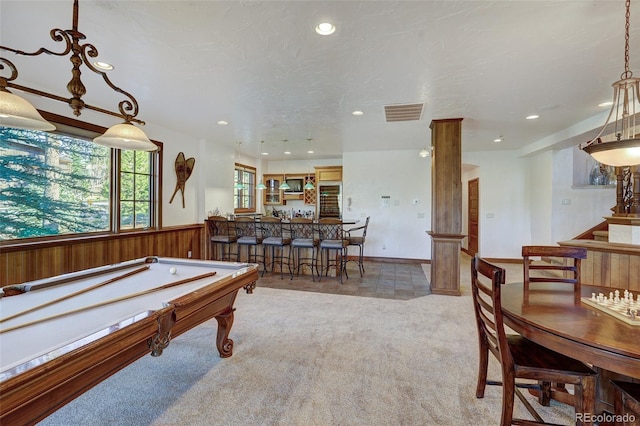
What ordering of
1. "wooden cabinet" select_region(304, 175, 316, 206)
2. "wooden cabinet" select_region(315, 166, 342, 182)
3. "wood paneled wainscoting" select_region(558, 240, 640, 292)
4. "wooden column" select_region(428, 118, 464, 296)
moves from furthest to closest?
"wooden cabinet" select_region(304, 175, 316, 206) < "wooden cabinet" select_region(315, 166, 342, 182) < "wooden column" select_region(428, 118, 464, 296) < "wood paneled wainscoting" select_region(558, 240, 640, 292)

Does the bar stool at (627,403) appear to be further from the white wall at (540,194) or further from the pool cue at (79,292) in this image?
the white wall at (540,194)

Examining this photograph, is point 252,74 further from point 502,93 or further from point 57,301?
point 502,93

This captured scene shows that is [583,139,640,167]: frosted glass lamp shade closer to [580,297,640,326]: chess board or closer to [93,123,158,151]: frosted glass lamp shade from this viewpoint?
[580,297,640,326]: chess board

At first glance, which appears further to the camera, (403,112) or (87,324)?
(403,112)

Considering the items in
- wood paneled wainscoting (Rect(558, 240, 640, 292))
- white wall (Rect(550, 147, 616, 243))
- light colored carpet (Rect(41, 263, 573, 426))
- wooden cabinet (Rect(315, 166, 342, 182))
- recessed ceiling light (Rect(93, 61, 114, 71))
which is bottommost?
light colored carpet (Rect(41, 263, 573, 426))

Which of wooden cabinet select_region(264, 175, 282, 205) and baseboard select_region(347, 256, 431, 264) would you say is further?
wooden cabinet select_region(264, 175, 282, 205)

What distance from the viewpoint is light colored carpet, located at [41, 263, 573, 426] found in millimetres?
1771

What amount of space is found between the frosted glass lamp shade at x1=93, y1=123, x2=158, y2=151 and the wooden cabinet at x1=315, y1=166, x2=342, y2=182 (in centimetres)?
592

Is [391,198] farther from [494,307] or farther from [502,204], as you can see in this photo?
[494,307]

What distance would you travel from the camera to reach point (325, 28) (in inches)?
82.1

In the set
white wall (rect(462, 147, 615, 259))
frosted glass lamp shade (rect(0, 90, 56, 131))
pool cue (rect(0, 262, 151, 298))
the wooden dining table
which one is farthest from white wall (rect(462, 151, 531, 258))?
frosted glass lamp shade (rect(0, 90, 56, 131))

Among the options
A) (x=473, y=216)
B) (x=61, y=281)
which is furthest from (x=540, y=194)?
(x=61, y=281)

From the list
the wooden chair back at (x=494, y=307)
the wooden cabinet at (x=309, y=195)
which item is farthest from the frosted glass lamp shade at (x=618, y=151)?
the wooden cabinet at (x=309, y=195)

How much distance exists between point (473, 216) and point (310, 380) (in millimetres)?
6998
